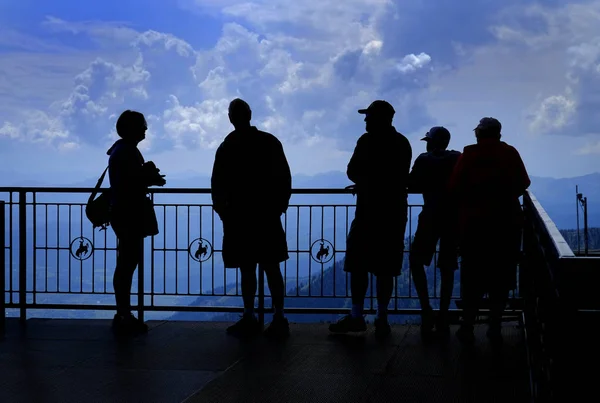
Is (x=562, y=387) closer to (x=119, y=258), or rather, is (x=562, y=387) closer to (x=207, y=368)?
(x=207, y=368)

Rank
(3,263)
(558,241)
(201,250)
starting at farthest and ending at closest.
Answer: (201,250)
(3,263)
(558,241)

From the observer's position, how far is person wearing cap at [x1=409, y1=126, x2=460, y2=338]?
705 centimetres

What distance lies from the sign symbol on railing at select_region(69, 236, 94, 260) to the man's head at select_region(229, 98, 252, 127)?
2871 millimetres

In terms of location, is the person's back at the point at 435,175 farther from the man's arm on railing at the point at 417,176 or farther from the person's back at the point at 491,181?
the person's back at the point at 491,181

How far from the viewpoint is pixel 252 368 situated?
5.95 meters

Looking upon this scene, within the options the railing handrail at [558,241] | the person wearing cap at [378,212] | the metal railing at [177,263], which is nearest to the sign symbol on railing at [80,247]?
the metal railing at [177,263]

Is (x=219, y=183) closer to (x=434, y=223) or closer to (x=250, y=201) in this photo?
(x=250, y=201)

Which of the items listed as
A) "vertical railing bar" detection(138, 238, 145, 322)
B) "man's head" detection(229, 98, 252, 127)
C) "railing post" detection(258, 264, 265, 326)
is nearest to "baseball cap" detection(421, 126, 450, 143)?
"man's head" detection(229, 98, 252, 127)

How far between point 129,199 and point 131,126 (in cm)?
64

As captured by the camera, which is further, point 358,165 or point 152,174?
point 152,174

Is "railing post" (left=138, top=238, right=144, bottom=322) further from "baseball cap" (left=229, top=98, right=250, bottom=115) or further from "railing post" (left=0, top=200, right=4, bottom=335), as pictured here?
"baseball cap" (left=229, top=98, right=250, bottom=115)

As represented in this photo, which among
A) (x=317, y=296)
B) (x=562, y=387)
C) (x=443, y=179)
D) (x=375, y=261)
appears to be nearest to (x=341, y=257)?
(x=317, y=296)

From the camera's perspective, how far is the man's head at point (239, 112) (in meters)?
7.01

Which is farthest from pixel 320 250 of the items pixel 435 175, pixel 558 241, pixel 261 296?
pixel 558 241
